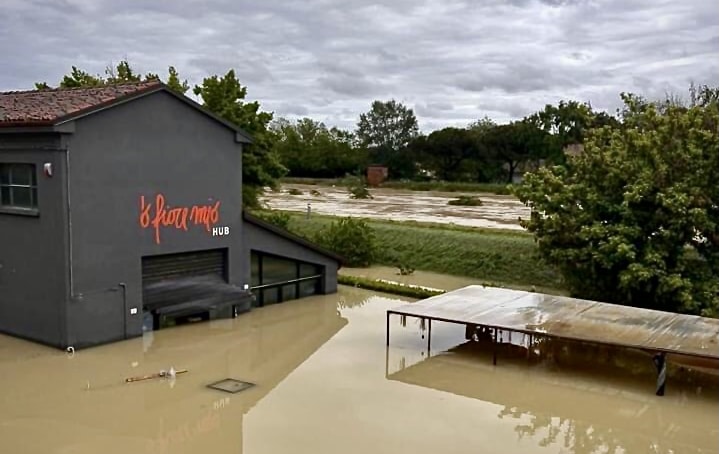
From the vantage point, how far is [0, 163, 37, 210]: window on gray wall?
1602 cm

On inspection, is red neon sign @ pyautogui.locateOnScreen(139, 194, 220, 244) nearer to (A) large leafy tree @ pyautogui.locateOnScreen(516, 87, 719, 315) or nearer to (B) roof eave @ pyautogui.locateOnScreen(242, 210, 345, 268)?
(B) roof eave @ pyautogui.locateOnScreen(242, 210, 345, 268)

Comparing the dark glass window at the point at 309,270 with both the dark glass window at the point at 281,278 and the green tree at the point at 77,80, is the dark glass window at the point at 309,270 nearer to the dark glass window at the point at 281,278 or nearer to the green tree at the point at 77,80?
the dark glass window at the point at 281,278

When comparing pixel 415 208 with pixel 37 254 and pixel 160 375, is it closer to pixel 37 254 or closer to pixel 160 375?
pixel 37 254

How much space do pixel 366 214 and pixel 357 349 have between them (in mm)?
26771

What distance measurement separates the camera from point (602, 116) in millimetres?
64062

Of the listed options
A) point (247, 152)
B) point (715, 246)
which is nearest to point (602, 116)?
point (247, 152)

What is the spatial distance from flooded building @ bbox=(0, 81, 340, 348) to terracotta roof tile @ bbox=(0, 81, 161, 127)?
0.17 feet

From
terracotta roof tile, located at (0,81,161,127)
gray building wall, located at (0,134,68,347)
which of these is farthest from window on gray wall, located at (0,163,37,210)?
terracotta roof tile, located at (0,81,161,127)

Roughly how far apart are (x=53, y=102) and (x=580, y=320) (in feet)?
44.6

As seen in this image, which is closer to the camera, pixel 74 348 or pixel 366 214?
pixel 74 348

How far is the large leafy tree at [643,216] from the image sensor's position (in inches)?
679

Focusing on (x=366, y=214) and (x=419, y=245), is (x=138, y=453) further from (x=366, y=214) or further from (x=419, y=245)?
(x=366, y=214)

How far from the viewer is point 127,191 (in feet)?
54.4

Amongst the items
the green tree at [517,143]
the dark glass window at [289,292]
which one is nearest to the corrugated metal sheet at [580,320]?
the dark glass window at [289,292]
